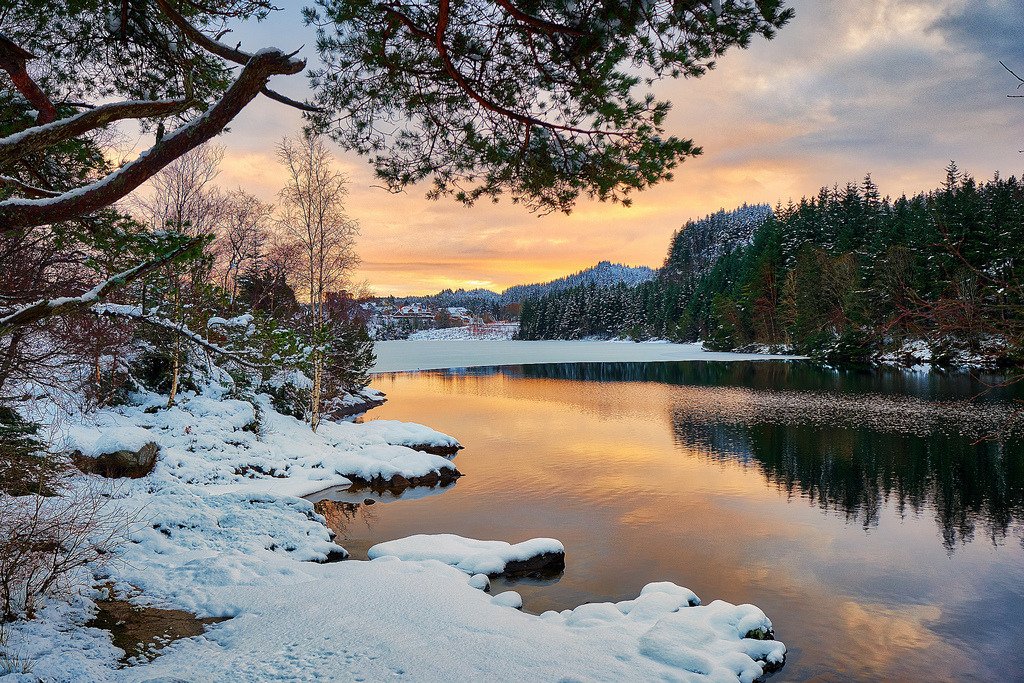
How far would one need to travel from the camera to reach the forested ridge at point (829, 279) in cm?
2648

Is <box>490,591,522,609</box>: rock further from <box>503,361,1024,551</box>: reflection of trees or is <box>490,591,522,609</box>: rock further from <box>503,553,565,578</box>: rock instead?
<box>503,361,1024,551</box>: reflection of trees

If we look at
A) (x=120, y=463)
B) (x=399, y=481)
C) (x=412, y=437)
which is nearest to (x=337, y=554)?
(x=120, y=463)

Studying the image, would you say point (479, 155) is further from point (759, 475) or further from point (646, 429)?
point (646, 429)

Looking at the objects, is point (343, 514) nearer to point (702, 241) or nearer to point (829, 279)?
point (829, 279)

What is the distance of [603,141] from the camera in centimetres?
646

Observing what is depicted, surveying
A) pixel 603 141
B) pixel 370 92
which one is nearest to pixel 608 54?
pixel 603 141

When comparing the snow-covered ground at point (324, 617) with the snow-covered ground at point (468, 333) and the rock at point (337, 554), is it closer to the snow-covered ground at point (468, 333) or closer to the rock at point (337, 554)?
the rock at point (337, 554)

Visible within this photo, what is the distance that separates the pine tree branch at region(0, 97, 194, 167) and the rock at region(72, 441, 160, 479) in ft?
34.0

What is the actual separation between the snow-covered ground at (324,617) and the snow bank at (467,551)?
1.6 inches

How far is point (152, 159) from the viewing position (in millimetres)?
3605

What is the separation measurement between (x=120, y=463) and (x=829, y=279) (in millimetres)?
56190

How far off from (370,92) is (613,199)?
3.03 meters

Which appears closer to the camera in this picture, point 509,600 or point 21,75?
point 21,75

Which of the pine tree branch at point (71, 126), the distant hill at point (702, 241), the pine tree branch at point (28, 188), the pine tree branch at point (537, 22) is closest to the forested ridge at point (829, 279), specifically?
the distant hill at point (702, 241)
